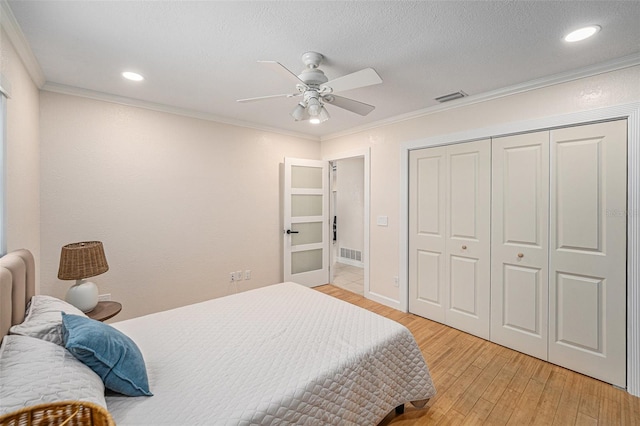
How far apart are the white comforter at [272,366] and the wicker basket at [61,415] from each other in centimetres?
40

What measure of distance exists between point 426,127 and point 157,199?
3.20 meters

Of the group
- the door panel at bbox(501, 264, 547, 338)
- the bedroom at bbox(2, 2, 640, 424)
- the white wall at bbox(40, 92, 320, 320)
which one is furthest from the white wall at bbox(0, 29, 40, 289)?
the door panel at bbox(501, 264, 547, 338)

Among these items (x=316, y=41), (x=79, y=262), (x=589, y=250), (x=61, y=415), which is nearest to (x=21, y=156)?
(x=79, y=262)

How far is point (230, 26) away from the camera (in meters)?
1.67

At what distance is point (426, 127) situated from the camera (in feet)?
10.4

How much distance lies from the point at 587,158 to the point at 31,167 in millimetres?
4481

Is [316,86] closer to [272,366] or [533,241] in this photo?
[272,366]

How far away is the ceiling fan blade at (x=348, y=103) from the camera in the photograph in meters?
2.08

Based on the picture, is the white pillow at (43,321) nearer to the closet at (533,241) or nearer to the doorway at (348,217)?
the closet at (533,241)

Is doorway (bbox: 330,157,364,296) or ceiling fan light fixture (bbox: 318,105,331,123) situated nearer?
ceiling fan light fixture (bbox: 318,105,331,123)

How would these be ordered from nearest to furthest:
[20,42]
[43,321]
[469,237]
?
[43,321], [20,42], [469,237]

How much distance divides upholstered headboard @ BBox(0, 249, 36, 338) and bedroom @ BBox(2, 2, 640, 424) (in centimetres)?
32

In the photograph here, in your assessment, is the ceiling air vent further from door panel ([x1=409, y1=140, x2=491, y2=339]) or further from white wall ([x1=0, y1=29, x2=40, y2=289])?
white wall ([x1=0, y1=29, x2=40, y2=289])

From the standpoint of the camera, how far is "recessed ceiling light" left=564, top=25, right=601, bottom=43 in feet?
5.47
